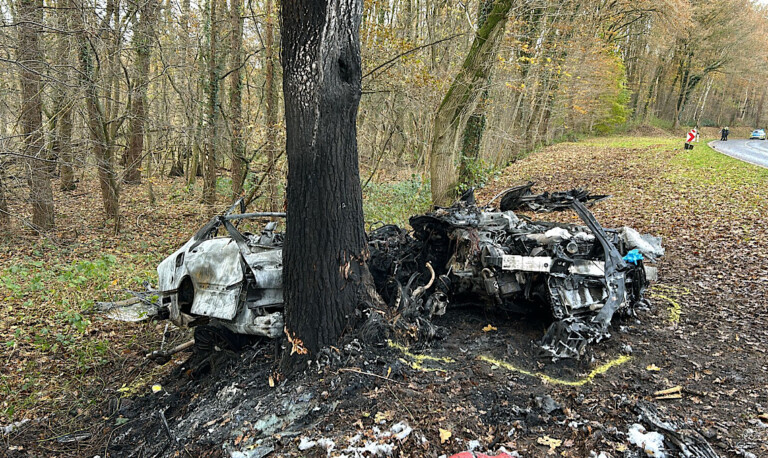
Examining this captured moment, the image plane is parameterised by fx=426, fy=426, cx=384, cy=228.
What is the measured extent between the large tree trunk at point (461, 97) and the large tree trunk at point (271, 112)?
369 cm

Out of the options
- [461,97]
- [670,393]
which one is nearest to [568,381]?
[670,393]

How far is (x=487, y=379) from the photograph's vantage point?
3.83 metres

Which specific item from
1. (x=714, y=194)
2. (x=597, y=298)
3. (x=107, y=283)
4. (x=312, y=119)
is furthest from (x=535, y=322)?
(x=714, y=194)

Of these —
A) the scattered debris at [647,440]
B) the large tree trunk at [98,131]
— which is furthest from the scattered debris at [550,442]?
the large tree trunk at [98,131]

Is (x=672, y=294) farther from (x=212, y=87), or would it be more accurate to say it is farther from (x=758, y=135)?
(x=758, y=135)

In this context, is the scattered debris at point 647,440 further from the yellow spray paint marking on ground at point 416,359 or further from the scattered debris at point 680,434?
the yellow spray paint marking on ground at point 416,359

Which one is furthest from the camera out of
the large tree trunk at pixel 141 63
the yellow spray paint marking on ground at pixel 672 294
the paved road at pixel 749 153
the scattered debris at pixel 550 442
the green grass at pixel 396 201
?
the paved road at pixel 749 153

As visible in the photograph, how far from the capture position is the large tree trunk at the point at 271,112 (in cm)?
955

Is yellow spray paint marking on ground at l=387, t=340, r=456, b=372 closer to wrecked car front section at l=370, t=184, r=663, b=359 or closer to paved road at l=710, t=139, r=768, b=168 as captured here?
wrecked car front section at l=370, t=184, r=663, b=359

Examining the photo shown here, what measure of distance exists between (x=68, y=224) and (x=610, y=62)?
27366 mm

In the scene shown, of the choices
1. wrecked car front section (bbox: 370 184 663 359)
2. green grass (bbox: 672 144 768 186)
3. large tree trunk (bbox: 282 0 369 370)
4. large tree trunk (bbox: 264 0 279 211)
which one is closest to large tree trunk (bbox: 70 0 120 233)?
large tree trunk (bbox: 264 0 279 211)

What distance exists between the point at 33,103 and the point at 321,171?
8.34 metres

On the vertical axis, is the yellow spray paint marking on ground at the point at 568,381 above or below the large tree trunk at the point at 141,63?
below

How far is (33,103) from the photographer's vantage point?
28.1 feet
